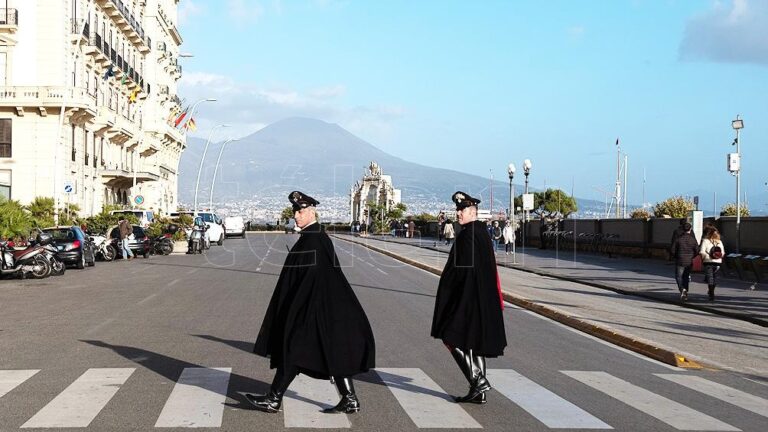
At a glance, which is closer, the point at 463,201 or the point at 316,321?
the point at 316,321

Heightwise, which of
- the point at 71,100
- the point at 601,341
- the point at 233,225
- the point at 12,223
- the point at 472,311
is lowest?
Answer: the point at 601,341

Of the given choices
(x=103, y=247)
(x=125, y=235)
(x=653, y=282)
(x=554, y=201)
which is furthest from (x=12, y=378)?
(x=554, y=201)

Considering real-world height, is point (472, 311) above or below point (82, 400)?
above

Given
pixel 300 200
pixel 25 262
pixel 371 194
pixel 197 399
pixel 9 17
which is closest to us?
pixel 300 200

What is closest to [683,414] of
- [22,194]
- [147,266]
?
[147,266]

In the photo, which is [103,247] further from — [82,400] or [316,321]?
[316,321]

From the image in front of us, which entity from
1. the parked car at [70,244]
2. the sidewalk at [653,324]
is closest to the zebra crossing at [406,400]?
the sidewalk at [653,324]

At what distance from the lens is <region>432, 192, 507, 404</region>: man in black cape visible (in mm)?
8430

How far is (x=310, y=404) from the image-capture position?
845 cm

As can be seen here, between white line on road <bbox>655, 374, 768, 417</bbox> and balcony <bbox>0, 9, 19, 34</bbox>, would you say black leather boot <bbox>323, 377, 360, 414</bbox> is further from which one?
balcony <bbox>0, 9, 19, 34</bbox>

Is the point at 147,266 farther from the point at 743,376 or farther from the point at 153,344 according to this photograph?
the point at 743,376

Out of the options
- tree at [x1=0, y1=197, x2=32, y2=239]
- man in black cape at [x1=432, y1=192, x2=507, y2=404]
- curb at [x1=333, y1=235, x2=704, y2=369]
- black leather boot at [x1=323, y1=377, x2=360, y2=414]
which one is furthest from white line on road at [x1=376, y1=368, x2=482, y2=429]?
tree at [x1=0, y1=197, x2=32, y2=239]

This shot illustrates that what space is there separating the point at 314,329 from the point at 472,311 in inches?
62.5

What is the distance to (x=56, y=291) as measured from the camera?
21.8 metres
